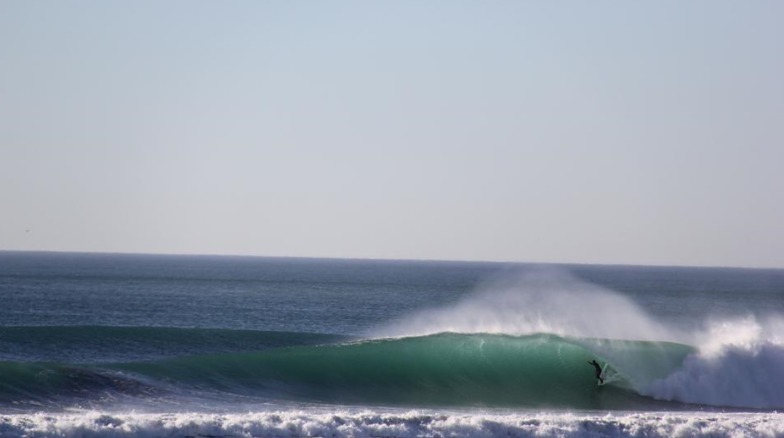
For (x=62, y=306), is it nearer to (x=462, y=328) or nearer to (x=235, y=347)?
(x=235, y=347)

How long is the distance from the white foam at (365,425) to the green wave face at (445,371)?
13.1 feet

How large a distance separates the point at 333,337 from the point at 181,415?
1784 cm

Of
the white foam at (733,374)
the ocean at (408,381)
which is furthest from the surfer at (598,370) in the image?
the white foam at (733,374)

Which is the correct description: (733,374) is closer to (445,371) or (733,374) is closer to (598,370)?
(598,370)

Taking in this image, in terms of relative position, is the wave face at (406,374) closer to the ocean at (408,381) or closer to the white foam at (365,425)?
the ocean at (408,381)

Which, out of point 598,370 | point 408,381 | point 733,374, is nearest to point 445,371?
point 408,381

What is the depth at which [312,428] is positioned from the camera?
16.6 m

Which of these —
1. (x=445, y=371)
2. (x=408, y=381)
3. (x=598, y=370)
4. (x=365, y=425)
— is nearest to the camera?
(x=365, y=425)

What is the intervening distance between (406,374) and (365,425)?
7701 millimetres

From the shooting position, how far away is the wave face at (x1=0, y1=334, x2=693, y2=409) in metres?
20.8

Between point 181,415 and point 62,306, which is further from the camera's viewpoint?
point 62,306

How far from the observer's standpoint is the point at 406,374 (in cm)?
2458

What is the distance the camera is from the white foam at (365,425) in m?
15.8

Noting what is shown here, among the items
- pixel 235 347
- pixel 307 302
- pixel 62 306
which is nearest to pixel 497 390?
pixel 235 347
